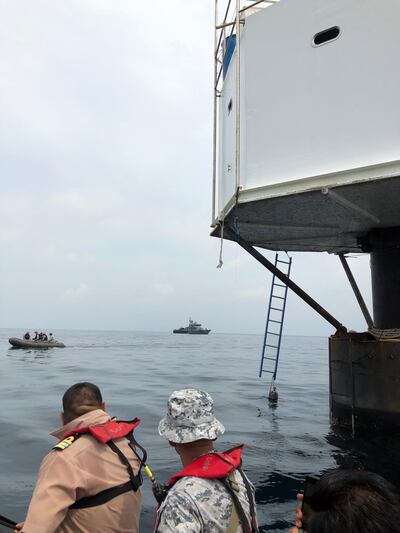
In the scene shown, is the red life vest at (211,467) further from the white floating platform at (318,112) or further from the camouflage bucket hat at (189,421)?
the white floating platform at (318,112)

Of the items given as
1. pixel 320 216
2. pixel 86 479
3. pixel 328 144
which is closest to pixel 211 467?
pixel 86 479

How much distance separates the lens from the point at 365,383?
10.9 m

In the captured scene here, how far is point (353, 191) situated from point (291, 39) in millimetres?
3439

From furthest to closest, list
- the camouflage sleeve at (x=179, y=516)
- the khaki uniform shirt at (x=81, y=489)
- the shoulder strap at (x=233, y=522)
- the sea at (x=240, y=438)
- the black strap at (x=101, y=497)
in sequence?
the sea at (x=240, y=438), the black strap at (x=101, y=497), the khaki uniform shirt at (x=81, y=489), the shoulder strap at (x=233, y=522), the camouflage sleeve at (x=179, y=516)

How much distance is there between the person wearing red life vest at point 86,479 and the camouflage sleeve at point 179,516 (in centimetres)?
80

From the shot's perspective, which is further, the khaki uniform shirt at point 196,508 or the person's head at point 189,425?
the person's head at point 189,425

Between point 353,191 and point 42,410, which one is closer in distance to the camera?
point 353,191

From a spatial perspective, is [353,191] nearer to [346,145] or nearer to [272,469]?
[346,145]

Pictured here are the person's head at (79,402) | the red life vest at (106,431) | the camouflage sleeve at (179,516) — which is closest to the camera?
the camouflage sleeve at (179,516)

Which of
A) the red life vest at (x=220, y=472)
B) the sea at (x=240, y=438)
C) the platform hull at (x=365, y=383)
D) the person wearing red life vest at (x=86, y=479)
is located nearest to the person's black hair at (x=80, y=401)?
the person wearing red life vest at (x=86, y=479)

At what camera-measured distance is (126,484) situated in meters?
3.23

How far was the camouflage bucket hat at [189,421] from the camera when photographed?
2814 millimetres

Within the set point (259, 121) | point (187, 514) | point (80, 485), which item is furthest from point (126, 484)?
point (259, 121)

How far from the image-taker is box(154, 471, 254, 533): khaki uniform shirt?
2.37 meters
